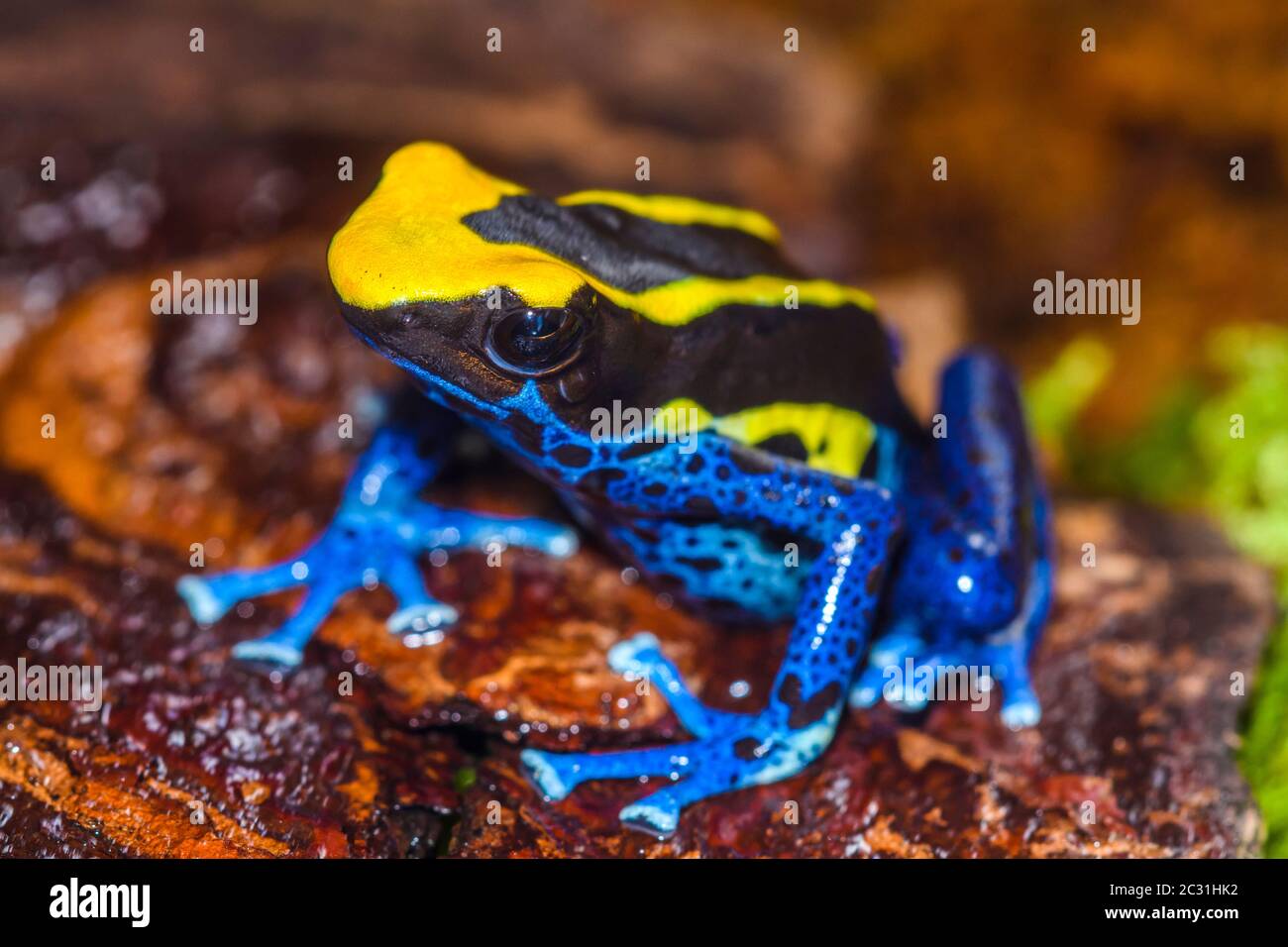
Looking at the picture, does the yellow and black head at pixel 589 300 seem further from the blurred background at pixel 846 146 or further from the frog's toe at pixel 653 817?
the blurred background at pixel 846 146

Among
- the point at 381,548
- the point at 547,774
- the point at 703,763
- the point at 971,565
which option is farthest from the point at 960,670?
the point at 381,548

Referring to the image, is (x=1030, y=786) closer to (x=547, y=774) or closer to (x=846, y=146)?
(x=547, y=774)

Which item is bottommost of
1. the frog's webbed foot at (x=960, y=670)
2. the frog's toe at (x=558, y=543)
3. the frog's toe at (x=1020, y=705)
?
the frog's toe at (x=1020, y=705)

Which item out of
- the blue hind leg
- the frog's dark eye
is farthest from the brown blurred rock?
the frog's dark eye

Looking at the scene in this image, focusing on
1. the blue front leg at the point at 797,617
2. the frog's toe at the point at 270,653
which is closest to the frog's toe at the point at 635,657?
the blue front leg at the point at 797,617

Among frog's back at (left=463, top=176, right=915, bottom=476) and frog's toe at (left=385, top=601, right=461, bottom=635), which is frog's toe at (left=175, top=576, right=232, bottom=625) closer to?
frog's toe at (left=385, top=601, right=461, bottom=635)

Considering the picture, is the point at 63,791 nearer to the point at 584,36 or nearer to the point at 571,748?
the point at 571,748

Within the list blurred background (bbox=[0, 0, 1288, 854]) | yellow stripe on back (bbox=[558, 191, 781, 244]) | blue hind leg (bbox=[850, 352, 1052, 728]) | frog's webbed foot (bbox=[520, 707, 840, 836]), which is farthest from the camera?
blurred background (bbox=[0, 0, 1288, 854])
